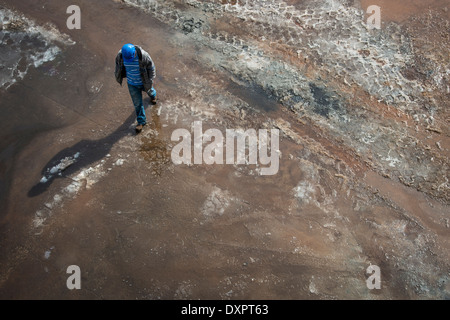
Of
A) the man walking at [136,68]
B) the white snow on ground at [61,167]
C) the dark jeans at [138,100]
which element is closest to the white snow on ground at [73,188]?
the white snow on ground at [61,167]

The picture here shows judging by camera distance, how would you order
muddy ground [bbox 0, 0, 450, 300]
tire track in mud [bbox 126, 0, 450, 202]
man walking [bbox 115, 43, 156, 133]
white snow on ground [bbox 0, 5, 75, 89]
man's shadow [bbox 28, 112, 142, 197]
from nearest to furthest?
muddy ground [bbox 0, 0, 450, 300] → man walking [bbox 115, 43, 156, 133] → man's shadow [bbox 28, 112, 142, 197] → tire track in mud [bbox 126, 0, 450, 202] → white snow on ground [bbox 0, 5, 75, 89]

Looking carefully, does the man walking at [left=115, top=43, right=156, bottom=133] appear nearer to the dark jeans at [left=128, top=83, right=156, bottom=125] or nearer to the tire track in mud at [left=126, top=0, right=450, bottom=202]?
the dark jeans at [left=128, top=83, right=156, bottom=125]

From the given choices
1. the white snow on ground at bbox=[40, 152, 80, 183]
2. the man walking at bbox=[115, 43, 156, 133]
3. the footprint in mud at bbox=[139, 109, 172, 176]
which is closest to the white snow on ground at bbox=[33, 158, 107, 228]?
the white snow on ground at bbox=[40, 152, 80, 183]

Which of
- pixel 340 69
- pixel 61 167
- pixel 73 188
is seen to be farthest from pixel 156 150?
pixel 340 69

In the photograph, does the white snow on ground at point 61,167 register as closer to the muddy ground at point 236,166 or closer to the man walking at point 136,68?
the muddy ground at point 236,166

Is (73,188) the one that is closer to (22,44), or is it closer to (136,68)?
(136,68)

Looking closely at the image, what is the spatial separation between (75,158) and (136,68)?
1.95m

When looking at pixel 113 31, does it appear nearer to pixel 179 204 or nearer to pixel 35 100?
pixel 35 100

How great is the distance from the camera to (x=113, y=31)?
7.87 meters

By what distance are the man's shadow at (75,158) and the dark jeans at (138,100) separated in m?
0.38

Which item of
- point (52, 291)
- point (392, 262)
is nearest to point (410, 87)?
point (392, 262)

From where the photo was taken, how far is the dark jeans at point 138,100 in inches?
227

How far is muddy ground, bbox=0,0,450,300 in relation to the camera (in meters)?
4.95

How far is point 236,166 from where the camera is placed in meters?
5.93
